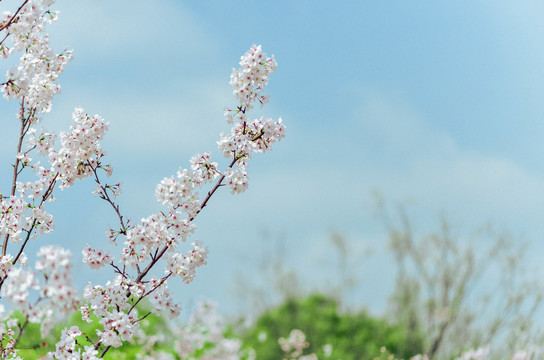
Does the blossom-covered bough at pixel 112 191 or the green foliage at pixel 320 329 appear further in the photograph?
the green foliage at pixel 320 329

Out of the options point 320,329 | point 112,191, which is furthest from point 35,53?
point 320,329

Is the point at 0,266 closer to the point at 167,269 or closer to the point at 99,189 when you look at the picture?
the point at 99,189

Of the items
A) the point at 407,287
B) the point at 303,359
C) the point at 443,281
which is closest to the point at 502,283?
the point at 443,281

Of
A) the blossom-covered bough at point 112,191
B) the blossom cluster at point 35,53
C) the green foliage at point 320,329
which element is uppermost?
the green foliage at point 320,329

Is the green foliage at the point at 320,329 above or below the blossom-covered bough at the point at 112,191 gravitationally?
above

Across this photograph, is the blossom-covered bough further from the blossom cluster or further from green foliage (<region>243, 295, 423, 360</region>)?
green foliage (<region>243, 295, 423, 360</region>)

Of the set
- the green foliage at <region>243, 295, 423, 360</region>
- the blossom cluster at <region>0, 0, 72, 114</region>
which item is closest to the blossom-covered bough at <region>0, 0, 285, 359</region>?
the blossom cluster at <region>0, 0, 72, 114</region>

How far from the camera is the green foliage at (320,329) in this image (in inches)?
533

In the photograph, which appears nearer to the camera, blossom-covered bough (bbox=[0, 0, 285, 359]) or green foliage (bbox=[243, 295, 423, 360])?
blossom-covered bough (bbox=[0, 0, 285, 359])

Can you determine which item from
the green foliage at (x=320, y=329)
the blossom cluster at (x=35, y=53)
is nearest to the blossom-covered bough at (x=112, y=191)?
the blossom cluster at (x=35, y=53)

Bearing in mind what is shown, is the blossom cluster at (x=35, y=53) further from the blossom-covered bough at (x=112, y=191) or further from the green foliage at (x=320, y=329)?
the green foliage at (x=320, y=329)

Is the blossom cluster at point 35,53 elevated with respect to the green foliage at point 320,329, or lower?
lower

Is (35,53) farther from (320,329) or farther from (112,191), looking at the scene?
(320,329)

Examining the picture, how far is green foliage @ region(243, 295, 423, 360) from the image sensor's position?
13.5 m
